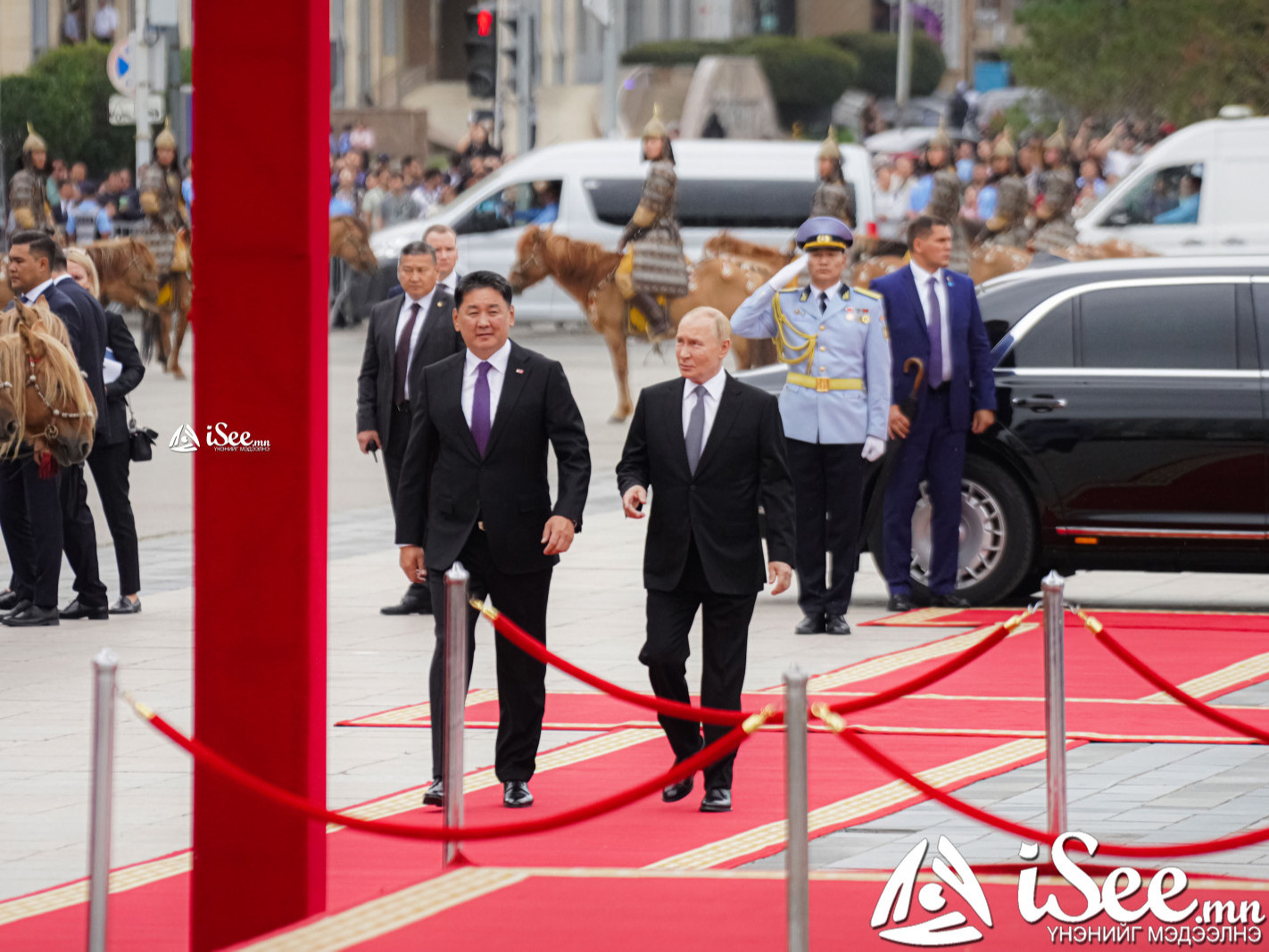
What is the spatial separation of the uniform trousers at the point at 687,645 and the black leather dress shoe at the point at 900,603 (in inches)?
169

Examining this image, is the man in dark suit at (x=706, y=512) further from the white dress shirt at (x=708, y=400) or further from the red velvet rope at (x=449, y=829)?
the red velvet rope at (x=449, y=829)

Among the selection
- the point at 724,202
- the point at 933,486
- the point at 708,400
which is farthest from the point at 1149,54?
the point at 708,400

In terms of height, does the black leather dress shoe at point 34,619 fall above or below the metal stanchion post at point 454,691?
below

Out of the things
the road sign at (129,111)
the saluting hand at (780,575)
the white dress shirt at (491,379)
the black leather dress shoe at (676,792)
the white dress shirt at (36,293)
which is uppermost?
the road sign at (129,111)

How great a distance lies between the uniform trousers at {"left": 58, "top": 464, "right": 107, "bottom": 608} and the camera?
11945 millimetres

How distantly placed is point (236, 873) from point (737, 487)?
2503mm

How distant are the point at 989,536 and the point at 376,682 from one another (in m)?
3.43

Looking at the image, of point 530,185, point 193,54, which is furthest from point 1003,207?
point 193,54

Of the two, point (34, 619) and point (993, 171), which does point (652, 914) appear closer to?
point (34, 619)

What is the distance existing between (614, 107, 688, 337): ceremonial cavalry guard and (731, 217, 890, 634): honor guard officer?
10719 millimetres

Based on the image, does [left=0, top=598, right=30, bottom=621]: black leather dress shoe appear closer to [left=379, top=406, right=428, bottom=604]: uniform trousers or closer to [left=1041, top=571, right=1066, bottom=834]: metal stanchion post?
[left=379, top=406, right=428, bottom=604]: uniform trousers

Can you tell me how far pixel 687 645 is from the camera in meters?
8.09

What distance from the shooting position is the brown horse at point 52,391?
1141cm

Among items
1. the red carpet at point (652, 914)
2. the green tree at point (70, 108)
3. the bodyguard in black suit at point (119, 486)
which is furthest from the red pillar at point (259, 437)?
the green tree at point (70, 108)
